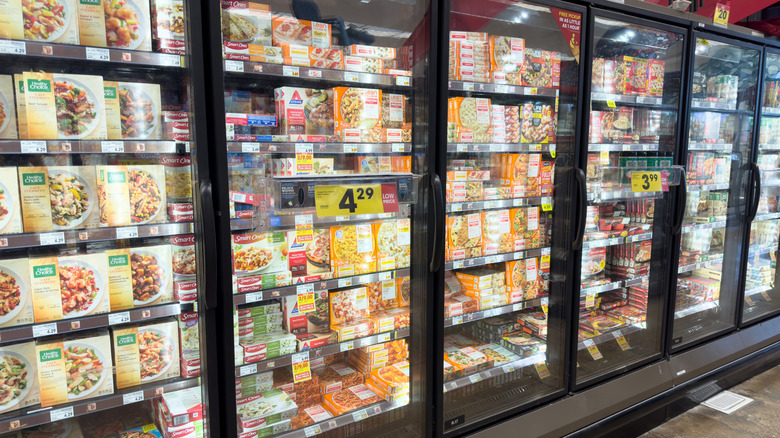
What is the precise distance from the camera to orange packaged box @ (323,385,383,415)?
2.31 m

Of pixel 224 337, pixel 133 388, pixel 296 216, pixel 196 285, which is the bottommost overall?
pixel 133 388

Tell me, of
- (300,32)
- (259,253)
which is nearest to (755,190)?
(300,32)

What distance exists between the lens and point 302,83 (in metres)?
2.35

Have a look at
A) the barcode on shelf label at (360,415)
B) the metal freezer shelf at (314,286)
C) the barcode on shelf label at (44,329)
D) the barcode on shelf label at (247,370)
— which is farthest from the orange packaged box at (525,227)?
the barcode on shelf label at (44,329)

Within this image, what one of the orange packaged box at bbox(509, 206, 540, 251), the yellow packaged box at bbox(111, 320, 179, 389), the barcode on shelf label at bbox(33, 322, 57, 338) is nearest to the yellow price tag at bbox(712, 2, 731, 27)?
the orange packaged box at bbox(509, 206, 540, 251)

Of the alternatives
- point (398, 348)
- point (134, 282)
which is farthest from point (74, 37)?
point (398, 348)

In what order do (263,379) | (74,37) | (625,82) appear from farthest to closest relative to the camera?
(625,82) < (263,379) < (74,37)

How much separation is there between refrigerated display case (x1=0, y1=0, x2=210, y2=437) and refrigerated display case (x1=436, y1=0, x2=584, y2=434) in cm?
124

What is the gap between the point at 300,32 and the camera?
211cm

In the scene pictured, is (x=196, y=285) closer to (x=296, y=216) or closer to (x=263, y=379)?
(x=296, y=216)

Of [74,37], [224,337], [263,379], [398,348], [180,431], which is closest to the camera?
[74,37]

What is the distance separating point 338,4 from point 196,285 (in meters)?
1.43

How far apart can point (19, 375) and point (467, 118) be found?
2.16m

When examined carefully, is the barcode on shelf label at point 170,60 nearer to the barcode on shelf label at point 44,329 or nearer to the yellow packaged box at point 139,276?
the yellow packaged box at point 139,276
